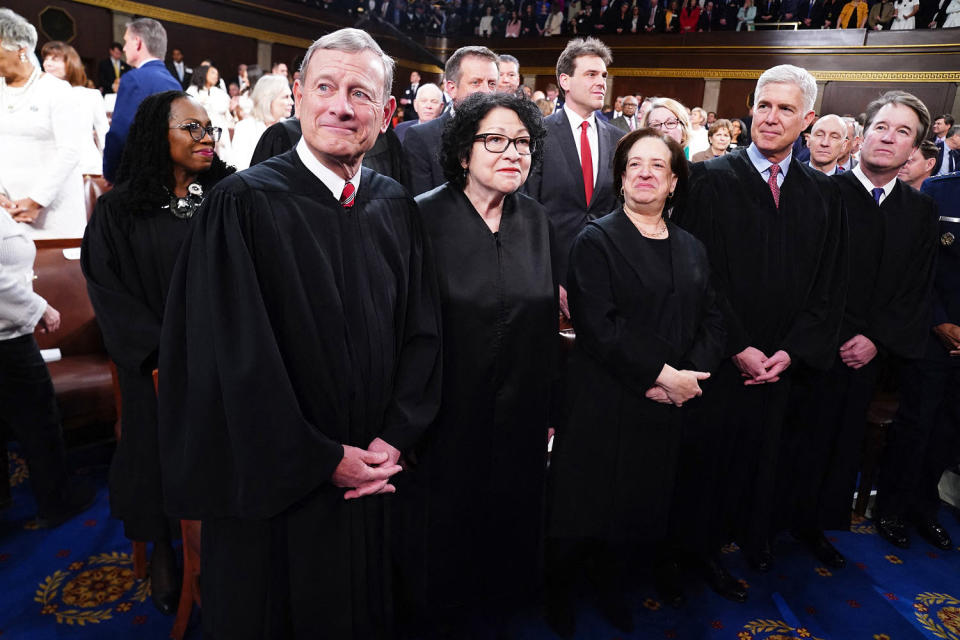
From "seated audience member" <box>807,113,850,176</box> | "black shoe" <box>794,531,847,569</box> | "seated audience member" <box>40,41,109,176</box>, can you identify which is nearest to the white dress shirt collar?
"seated audience member" <box>807,113,850,176</box>

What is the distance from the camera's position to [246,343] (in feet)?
4.74

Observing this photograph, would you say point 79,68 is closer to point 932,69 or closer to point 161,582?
point 161,582

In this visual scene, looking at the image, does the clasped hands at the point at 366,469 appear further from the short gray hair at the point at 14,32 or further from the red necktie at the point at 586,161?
the short gray hair at the point at 14,32

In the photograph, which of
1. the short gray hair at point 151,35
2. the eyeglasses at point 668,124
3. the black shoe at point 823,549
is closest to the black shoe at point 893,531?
the black shoe at point 823,549

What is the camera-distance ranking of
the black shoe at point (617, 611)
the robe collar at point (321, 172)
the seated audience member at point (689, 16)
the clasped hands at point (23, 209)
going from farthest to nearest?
the seated audience member at point (689, 16) < the clasped hands at point (23, 209) < the black shoe at point (617, 611) < the robe collar at point (321, 172)

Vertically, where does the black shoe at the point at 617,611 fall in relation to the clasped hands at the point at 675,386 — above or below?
below

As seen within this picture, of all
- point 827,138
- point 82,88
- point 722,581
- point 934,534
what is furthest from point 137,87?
point 934,534

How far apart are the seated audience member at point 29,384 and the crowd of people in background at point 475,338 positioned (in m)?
0.01

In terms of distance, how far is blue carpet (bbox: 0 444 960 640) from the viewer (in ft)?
7.64

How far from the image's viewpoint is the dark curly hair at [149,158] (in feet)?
6.93

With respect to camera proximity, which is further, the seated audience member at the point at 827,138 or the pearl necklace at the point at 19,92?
the seated audience member at the point at 827,138

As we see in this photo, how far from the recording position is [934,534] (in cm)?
317

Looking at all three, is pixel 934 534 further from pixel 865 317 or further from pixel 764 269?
pixel 764 269

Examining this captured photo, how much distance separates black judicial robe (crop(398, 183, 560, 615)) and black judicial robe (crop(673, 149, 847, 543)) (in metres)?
0.77
